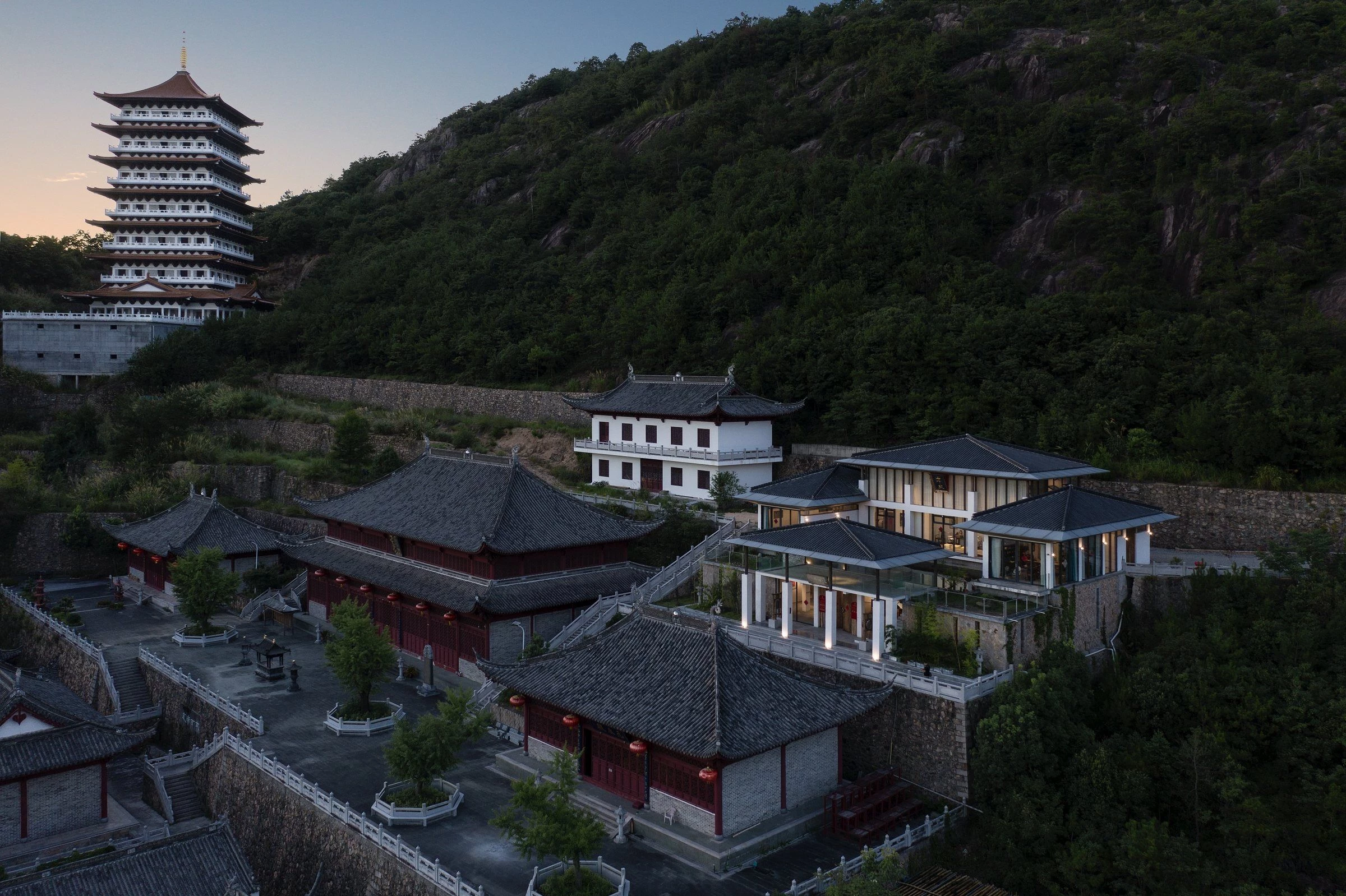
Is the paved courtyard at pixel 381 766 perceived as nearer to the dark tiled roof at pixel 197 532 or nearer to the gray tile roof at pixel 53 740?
the dark tiled roof at pixel 197 532

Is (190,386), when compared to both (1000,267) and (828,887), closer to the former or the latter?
(1000,267)

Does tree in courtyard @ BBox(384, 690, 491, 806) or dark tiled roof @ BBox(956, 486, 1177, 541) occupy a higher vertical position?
dark tiled roof @ BBox(956, 486, 1177, 541)

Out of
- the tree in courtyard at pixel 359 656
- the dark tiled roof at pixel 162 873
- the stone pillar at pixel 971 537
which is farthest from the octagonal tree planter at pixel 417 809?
the stone pillar at pixel 971 537

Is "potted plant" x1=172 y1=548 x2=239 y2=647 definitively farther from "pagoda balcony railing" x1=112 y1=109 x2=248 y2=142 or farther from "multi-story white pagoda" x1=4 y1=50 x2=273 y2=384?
"pagoda balcony railing" x1=112 y1=109 x2=248 y2=142

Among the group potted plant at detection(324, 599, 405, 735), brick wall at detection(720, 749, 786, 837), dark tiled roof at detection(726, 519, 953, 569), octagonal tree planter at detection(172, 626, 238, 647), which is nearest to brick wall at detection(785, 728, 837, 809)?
brick wall at detection(720, 749, 786, 837)

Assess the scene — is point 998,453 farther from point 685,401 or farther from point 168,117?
point 168,117

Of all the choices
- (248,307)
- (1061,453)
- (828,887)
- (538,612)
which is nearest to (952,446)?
(1061,453)
